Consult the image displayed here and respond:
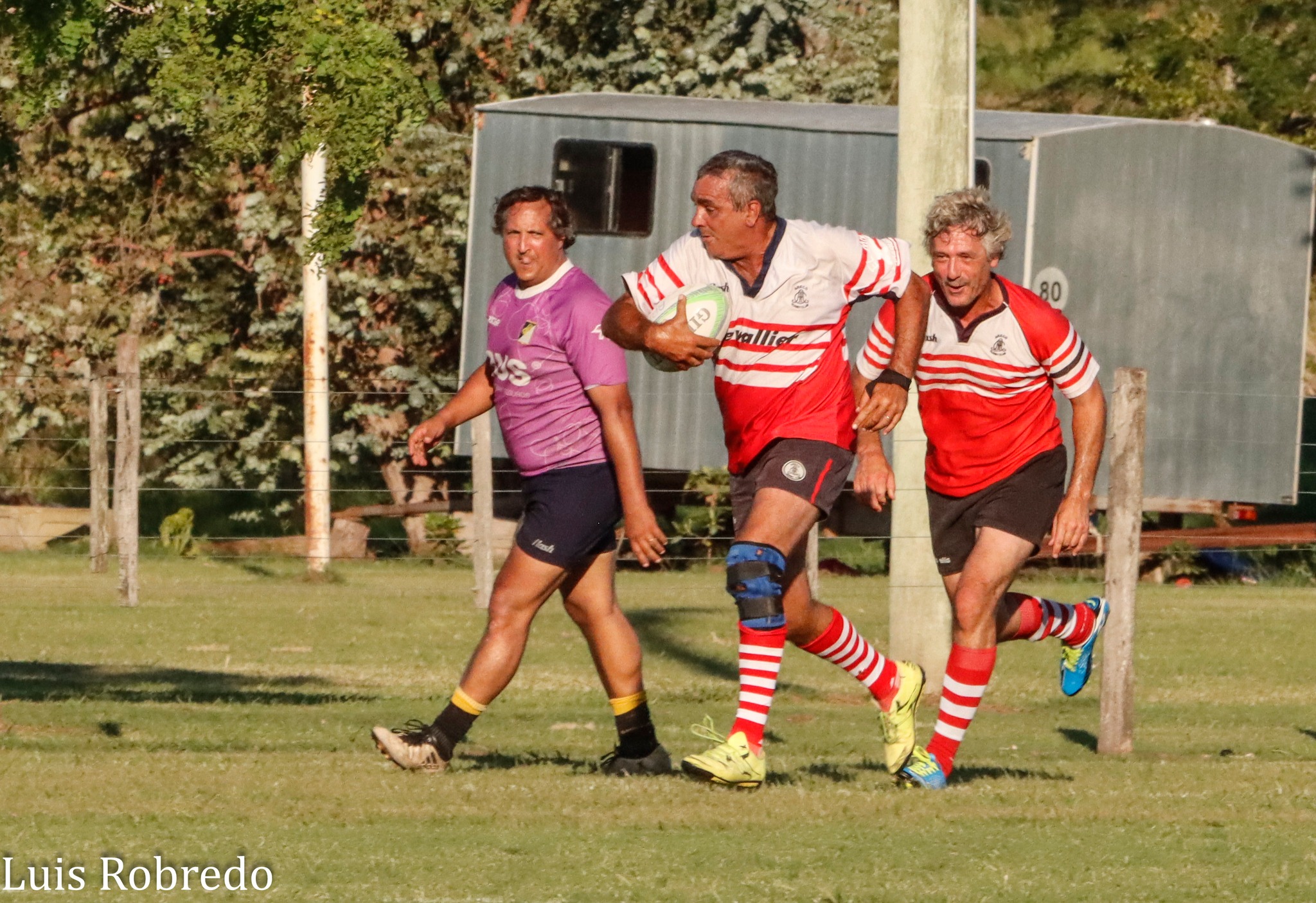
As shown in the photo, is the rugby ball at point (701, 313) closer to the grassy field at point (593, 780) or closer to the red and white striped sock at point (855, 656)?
the red and white striped sock at point (855, 656)

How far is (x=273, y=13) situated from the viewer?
8.39 meters

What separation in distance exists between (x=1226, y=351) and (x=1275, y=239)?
1.16 metres

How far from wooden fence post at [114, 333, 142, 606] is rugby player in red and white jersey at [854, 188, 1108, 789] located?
32.0 ft

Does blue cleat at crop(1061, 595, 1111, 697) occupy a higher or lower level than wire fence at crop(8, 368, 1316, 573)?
higher

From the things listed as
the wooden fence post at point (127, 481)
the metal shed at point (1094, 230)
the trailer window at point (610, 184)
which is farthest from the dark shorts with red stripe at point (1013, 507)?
the trailer window at point (610, 184)

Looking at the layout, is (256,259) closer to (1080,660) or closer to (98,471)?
(98,471)

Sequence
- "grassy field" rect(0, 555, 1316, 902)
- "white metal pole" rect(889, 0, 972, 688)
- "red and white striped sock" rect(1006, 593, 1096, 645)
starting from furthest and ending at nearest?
"white metal pole" rect(889, 0, 972, 688) → "red and white striped sock" rect(1006, 593, 1096, 645) → "grassy field" rect(0, 555, 1316, 902)

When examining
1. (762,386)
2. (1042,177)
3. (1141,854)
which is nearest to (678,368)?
(762,386)

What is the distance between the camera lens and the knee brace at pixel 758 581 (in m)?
7.21

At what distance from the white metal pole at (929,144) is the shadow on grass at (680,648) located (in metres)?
0.91

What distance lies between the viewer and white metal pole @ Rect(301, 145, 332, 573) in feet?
67.3

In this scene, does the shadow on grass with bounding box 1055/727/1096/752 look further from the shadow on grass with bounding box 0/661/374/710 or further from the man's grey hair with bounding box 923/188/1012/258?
the shadow on grass with bounding box 0/661/374/710

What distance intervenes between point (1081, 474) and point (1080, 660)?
1.56 meters

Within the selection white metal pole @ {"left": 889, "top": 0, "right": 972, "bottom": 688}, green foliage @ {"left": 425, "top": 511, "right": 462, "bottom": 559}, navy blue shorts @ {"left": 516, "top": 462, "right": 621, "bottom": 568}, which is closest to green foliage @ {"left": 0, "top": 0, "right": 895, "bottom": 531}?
green foliage @ {"left": 425, "top": 511, "right": 462, "bottom": 559}
